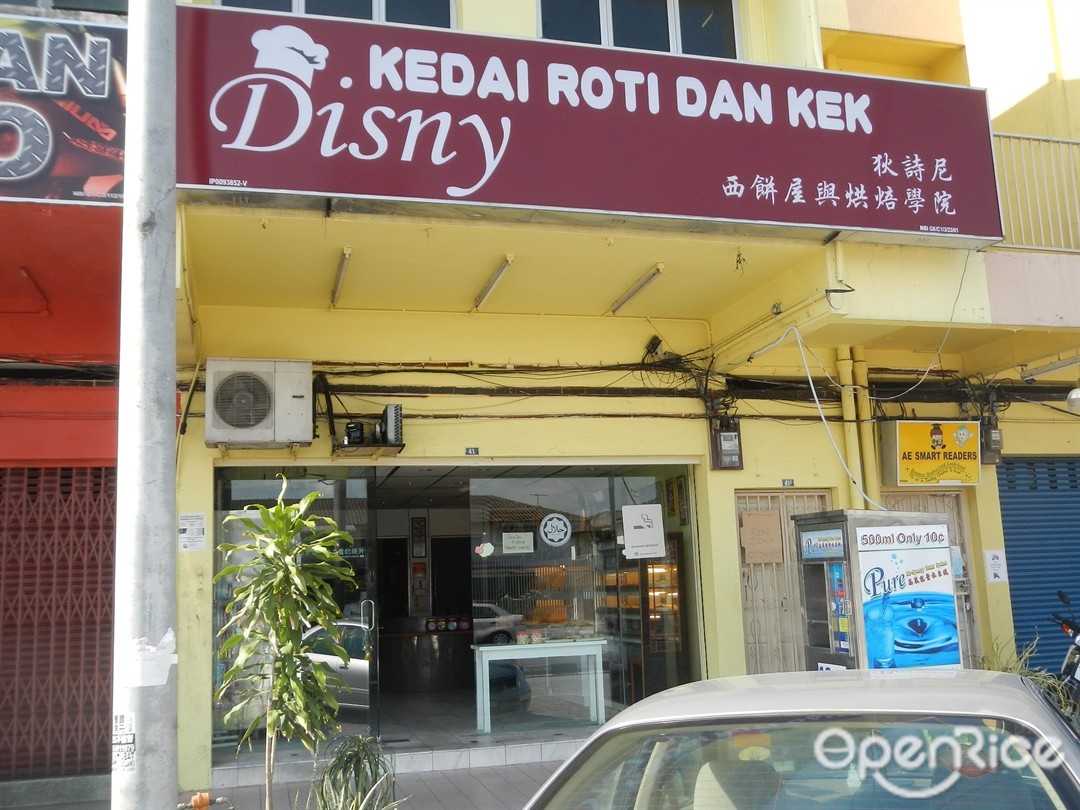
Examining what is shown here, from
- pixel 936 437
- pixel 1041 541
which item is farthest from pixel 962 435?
pixel 1041 541

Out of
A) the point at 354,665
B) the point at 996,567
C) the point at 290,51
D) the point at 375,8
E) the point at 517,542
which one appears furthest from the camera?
the point at 996,567

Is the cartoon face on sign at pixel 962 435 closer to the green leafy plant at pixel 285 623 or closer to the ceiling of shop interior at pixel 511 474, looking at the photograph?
the ceiling of shop interior at pixel 511 474

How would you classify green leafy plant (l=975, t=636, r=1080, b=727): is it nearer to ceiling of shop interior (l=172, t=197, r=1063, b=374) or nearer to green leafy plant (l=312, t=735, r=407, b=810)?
ceiling of shop interior (l=172, t=197, r=1063, b=374)

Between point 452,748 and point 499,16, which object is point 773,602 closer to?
point 452,748

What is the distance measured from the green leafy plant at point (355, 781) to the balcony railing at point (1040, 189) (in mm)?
7051

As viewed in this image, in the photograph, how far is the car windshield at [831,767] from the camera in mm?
2609

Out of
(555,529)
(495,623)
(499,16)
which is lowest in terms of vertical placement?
(495,623)

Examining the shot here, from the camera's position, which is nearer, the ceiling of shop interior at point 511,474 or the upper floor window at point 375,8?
the upper floor window at point 375,8

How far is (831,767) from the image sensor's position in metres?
2.74

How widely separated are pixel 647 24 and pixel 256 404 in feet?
16.3

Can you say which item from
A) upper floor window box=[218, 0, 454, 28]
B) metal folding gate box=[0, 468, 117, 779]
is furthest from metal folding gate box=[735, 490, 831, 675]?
metal folding gate box=[0, 468, 117, 779]

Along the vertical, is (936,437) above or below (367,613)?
above

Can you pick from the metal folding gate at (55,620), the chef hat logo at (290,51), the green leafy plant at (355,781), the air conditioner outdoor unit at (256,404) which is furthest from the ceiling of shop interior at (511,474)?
the chef hat logo at (290,51)

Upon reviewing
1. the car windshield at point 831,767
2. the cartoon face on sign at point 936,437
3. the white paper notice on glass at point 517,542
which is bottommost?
the car windshield at point 831,767
